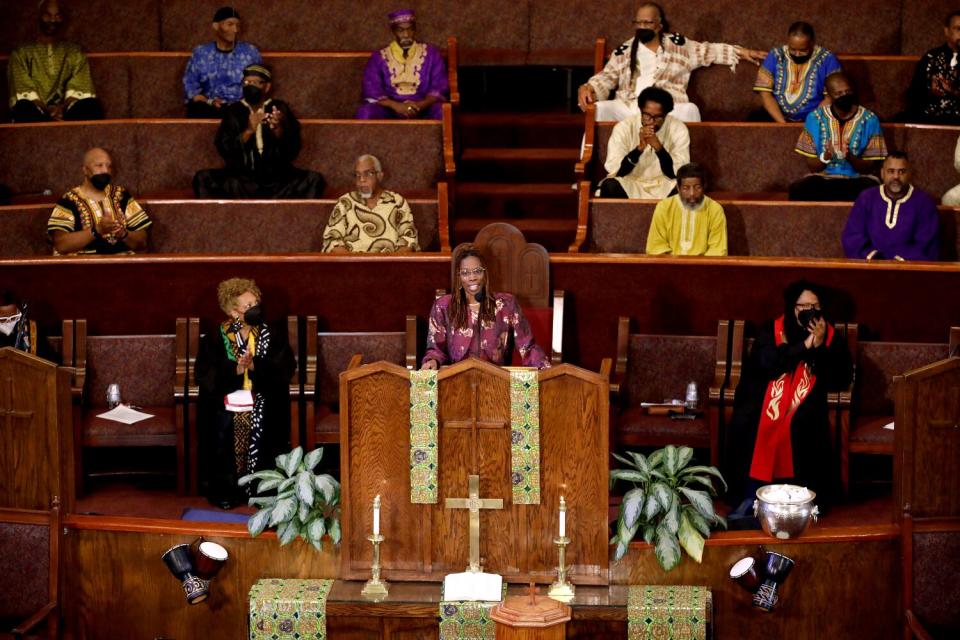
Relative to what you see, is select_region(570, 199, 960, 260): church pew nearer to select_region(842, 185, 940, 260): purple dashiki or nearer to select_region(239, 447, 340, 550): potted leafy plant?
select_region(842, 185, 940, 260): purple dashiki

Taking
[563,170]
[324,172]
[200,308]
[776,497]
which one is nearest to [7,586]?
[200,308]

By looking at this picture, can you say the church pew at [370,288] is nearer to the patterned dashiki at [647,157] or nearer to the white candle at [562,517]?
the patterned dashiki at [647,157]

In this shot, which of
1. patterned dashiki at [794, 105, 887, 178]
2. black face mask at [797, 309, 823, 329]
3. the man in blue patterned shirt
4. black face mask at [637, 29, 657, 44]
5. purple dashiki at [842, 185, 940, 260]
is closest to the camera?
black face mask at [797, 309, 823, 329]

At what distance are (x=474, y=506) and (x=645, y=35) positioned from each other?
3.58 meters

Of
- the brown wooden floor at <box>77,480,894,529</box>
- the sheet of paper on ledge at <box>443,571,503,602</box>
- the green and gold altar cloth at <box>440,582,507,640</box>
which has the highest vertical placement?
the sheet of paper on ledge at <box>443,571,503,602</box>

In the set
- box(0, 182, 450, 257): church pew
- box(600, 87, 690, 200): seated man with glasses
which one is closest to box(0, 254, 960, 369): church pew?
box(0, 182, 450, 257): church pew

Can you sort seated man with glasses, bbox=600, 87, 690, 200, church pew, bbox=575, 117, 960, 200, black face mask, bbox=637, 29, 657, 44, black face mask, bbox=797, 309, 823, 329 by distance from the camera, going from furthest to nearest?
black face mask, bbox=637, 29, 657, 44 < church pew, bbox=575, 117, 960, 200 < seated man with glasses, bbox=600, 87, 690, 200 < black face mask, bbox=797, 309, 823, 329

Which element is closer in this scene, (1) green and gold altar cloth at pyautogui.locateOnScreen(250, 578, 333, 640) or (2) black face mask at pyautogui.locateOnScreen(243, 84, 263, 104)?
(1) green and gold altar cloth at pyautogui.locateOnScreen(250, 578, 333, 640)

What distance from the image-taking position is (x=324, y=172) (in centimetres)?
709

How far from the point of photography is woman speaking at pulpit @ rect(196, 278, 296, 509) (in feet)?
18.0

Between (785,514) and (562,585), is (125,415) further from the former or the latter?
(785,514)

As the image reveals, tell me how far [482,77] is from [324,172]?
3.75 ft

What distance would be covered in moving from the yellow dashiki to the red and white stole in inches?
38.0

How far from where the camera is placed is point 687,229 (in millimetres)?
6207
